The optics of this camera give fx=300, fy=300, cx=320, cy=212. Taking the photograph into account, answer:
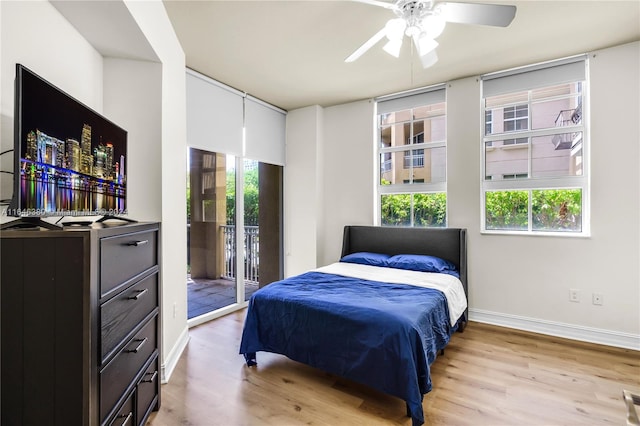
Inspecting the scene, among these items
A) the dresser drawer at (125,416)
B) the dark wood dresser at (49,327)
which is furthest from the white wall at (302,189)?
the dark wood dresser at (49,327)

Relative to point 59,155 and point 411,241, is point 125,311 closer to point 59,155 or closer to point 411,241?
point 59,155

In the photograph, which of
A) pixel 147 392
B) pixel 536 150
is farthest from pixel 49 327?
pixel 536 150

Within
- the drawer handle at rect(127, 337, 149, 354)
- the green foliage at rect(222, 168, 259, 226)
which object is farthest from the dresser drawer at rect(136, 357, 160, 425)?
the green foliage at rect(222, 168, 259, 226)

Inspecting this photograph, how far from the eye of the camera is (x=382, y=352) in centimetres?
188

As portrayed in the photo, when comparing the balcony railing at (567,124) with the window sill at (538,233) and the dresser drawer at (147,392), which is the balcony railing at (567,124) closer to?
the window sill at (538,233)

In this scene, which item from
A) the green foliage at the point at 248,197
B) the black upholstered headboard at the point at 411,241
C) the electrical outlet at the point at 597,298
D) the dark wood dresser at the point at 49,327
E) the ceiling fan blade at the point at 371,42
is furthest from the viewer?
the green foliage at the point at 248,197

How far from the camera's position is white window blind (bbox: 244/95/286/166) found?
4.02 m

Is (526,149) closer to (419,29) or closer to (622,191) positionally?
(622,191)

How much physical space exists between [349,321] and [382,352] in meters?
0.28

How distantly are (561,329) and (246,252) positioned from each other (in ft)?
12.1

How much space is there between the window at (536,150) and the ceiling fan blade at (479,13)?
176 cm

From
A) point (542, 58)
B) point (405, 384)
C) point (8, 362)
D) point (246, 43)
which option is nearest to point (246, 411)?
point (405, 384)

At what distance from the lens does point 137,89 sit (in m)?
2.26

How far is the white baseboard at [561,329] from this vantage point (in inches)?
108
